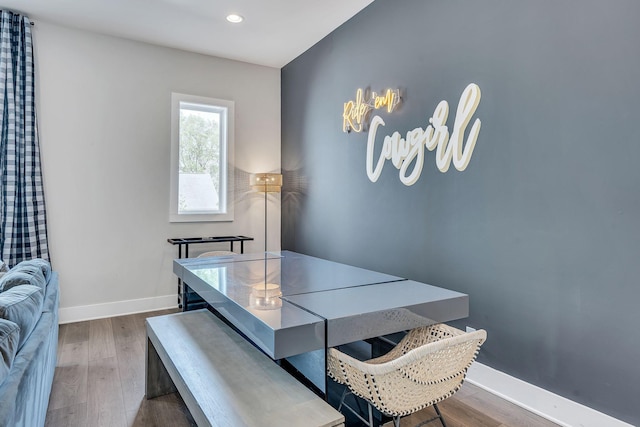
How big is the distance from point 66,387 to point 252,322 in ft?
6.02

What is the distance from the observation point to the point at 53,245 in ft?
11.9

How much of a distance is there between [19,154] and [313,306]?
343cm

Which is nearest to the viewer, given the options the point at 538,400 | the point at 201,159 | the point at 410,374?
the point at 410,374

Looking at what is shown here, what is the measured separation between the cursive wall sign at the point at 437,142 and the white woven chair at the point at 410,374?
143cm

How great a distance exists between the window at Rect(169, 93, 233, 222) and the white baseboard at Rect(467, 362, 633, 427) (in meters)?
3.20

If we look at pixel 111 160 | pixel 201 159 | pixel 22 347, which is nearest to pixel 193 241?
pixel 201 159

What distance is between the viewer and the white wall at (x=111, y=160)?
12.0 ft

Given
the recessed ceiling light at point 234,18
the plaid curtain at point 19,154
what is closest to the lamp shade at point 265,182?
the recessed ceiling light at point 234,18

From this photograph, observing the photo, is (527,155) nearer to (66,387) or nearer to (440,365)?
(440,365)

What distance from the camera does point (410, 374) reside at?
1.33m

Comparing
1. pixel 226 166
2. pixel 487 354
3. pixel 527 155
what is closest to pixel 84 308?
pixel 226 166

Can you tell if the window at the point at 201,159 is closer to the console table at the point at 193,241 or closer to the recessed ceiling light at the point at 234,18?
the console table at the point at 193,241

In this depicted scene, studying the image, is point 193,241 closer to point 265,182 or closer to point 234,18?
point 265,182

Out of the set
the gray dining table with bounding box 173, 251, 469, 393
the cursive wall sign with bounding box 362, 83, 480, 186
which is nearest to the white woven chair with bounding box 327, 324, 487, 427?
the gray dining table with bounding box 173, 251, 469, 393
